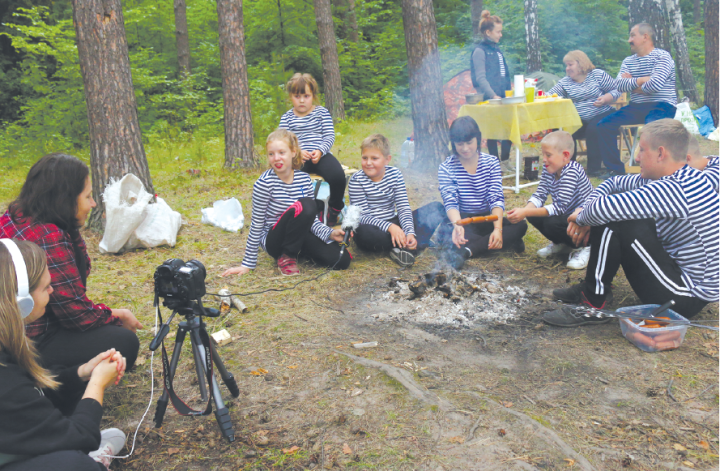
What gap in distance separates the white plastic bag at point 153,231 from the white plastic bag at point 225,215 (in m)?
0.63

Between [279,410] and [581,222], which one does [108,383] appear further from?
[581,222]

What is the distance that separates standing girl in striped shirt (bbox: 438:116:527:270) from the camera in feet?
14.5

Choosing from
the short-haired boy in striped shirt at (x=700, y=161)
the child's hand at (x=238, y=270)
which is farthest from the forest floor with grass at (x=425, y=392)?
the short-haired boy in striped shirt at (x=700, y=161)

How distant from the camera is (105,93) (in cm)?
523

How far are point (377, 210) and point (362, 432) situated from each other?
2.66 m

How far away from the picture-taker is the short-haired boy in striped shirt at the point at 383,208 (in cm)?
445

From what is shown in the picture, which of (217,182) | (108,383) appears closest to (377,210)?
(108,383)

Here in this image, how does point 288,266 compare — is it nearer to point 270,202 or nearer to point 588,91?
point 270,202

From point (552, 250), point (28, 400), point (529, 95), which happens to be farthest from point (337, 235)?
→ point (529, 95)

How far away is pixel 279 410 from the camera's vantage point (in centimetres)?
249

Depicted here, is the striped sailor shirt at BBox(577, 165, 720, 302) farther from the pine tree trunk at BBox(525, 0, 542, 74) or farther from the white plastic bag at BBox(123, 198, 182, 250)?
the pine tree trunk at BBox(525, 0, 542, 74)

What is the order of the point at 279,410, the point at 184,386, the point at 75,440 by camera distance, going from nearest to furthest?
1. the point at 75,440
2. the point at 279,410
3. the point at 184,386

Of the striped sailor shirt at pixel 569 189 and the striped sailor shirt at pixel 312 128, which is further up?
the striped sailor shirt at pixel 312 128

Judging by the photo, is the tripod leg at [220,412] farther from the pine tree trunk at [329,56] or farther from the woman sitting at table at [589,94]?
the pine tree trunk at [329,56]
